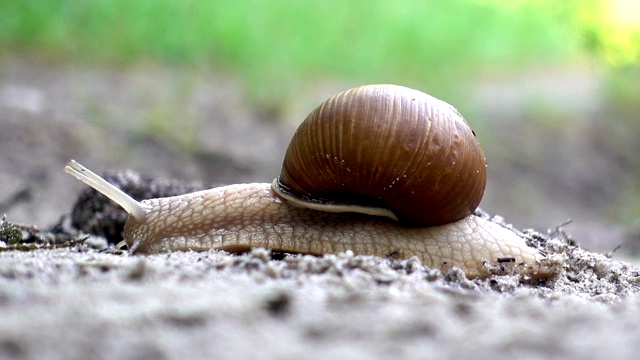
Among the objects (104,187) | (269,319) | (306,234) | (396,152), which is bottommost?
(269,319)

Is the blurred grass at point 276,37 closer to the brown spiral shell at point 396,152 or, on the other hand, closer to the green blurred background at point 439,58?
the green blurred background at point 439,58

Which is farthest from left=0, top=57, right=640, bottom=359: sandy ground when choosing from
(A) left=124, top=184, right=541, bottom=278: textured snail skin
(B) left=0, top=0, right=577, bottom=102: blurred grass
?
(B) left=0, top=0, right=577, bottom=102: blurred grass

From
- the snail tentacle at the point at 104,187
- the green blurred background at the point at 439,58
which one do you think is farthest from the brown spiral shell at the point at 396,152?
the green blurred background at the point at 439,58

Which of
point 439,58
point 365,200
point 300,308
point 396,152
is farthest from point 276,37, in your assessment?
point 300,308

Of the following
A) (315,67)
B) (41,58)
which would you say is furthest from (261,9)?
(41,58)

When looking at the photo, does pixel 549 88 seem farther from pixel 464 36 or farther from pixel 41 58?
pixel 41 58

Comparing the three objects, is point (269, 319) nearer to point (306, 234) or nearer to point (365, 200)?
point (306, 234)
